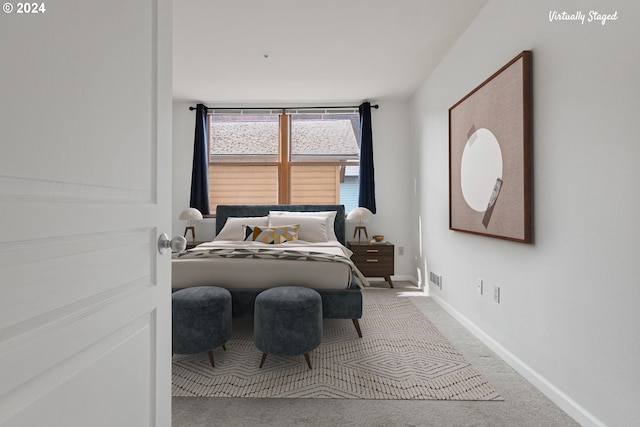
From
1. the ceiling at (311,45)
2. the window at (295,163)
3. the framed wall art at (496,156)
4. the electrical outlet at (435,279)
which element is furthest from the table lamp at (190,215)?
the framed wall art at (496,156)

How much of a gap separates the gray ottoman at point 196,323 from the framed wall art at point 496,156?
2009mm

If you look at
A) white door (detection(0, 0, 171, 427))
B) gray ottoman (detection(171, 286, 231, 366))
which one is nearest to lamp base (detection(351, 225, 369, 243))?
gray ottoman (detection(171, 286, 231, 366))

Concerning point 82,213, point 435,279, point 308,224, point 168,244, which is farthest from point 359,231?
point 82,213

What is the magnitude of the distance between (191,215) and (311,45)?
8.82 ft

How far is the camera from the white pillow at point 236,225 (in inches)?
171

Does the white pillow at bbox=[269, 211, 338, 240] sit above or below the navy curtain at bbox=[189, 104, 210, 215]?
below

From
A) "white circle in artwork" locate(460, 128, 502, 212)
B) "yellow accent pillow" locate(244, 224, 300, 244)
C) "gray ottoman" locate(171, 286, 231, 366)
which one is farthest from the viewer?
"yellow accent pillow" locate(244, 224, 300, 244)

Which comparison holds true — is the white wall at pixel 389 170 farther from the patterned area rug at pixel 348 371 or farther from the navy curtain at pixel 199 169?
the patterned area rug at pixel 348 371

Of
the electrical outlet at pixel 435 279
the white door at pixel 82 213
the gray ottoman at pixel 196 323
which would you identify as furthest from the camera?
the electrical outlet at pixel 435 279

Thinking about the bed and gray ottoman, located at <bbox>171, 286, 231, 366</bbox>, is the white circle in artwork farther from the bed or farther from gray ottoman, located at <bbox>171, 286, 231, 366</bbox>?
gray ottoman, located at <bbox>171, 286, 231, 366</bbox>

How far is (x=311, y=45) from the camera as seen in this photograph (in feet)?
10.7

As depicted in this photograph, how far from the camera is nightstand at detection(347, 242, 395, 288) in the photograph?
4457 millimetres

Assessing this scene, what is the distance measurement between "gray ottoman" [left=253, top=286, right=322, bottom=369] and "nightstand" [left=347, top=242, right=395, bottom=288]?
229 centimetres

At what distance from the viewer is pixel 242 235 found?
4336 millimetres
